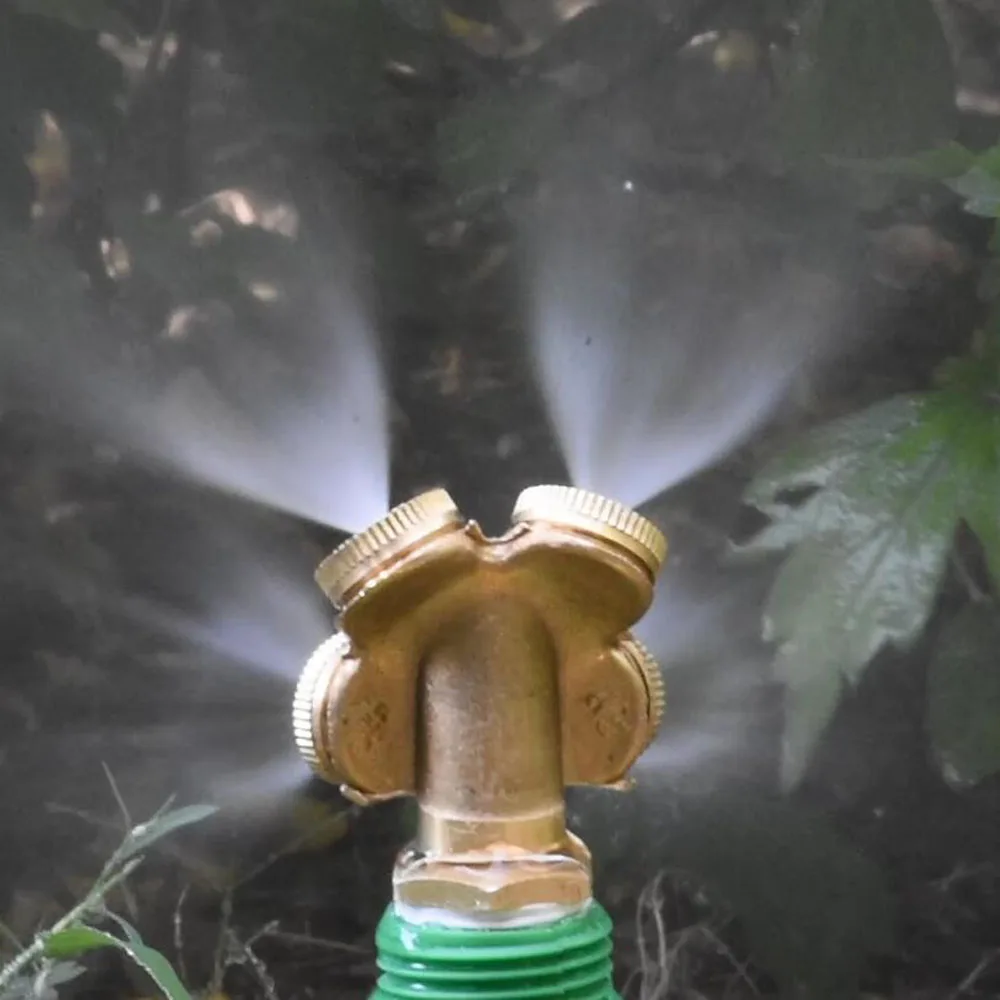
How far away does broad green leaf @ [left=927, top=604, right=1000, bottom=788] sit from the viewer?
0.50 m

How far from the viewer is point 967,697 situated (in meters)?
0.50

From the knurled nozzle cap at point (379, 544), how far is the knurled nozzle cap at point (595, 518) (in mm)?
26

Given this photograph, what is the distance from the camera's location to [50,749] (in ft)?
1.60

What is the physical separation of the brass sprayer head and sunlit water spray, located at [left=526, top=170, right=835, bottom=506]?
13 cm

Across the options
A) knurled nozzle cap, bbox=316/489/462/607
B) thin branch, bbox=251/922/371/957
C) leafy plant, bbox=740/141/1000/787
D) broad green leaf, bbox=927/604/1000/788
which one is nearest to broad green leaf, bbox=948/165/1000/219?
leafy plant, bbox=740/141/1000/787

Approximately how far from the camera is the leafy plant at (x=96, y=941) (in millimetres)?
383

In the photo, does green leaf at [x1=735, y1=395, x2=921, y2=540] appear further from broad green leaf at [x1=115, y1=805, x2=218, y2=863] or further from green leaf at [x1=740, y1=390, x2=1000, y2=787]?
broad green leaf at [x1=115, y1=805, x2=218, y2=863]

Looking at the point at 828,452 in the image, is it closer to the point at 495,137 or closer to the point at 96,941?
the point at 495,137

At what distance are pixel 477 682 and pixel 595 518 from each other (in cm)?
6

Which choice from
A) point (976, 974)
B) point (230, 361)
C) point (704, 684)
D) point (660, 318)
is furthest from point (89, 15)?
point (976, 974)

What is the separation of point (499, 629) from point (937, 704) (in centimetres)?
22

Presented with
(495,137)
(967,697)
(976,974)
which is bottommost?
(976,974)

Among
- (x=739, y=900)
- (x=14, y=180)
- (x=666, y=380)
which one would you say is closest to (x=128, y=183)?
(x=14, y=180)

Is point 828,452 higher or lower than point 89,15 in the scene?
lower
